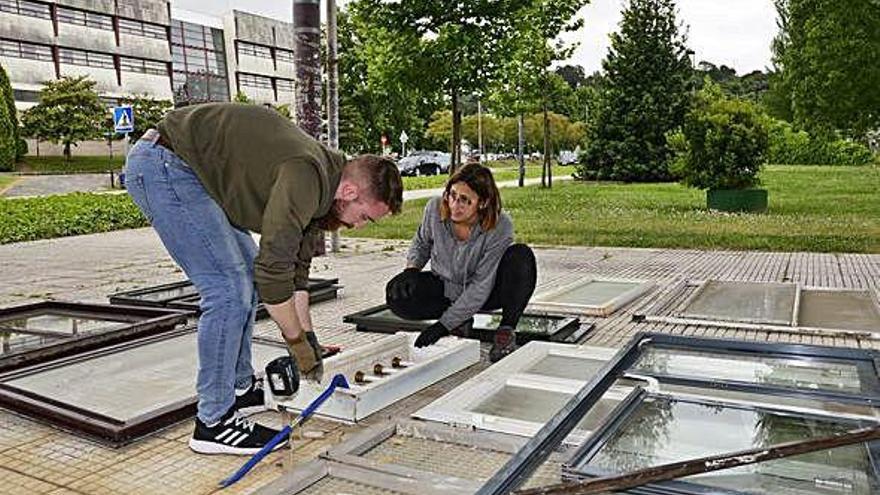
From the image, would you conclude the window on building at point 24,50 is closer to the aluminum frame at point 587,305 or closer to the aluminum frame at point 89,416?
the aluminum frame at point 587,305

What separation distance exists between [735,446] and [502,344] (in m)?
1.52

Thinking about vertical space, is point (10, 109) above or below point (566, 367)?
above

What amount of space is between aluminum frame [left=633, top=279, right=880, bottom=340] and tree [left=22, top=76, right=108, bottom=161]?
88.5 ft

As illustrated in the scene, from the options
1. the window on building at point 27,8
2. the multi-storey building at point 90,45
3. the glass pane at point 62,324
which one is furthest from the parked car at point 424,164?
the glass pane at point 62,324

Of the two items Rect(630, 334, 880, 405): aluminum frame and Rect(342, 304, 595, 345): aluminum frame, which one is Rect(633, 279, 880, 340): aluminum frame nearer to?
Rect(342, 304, 595, 345): aluminum frame

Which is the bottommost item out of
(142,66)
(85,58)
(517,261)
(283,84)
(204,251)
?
(517,261)

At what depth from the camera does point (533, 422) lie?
105 inches

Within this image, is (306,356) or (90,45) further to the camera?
(90,45)

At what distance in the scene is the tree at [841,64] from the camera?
43.2 feet

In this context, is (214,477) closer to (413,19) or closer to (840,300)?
(840,300)

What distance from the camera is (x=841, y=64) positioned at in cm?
1348

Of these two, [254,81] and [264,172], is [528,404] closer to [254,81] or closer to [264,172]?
[264,172]

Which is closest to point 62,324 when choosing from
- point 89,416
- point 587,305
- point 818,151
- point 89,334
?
point 89,334

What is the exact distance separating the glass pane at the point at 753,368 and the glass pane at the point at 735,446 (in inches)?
9.9
